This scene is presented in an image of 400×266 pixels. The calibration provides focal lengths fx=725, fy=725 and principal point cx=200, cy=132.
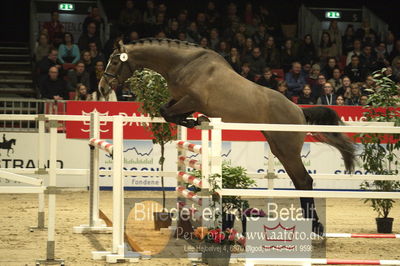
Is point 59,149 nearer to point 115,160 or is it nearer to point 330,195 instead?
point 115,160

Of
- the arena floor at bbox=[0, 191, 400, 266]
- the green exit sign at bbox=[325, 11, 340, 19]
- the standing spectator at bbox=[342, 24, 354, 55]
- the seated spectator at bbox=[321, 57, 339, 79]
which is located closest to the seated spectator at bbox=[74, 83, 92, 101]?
the arena floor at bbox=[0, 191, 400, 266]

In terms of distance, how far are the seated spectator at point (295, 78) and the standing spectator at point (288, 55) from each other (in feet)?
3.62

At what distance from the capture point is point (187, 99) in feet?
25.9

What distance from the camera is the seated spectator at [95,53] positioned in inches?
575

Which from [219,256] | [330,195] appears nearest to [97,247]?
[219,256]

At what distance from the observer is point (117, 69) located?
322 inches

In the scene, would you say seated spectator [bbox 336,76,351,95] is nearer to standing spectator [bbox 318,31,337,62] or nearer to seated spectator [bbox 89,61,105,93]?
standing spectator [bbox 318,31,337,62]

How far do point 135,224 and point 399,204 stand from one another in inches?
212

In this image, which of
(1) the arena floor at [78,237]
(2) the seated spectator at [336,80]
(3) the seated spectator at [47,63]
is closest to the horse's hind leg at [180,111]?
(1) the arena floor at [78,237]

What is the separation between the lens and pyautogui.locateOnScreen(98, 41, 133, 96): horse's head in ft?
26.7

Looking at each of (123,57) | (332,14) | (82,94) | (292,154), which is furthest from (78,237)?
(332,14)

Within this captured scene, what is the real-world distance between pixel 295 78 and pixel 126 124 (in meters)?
4.36

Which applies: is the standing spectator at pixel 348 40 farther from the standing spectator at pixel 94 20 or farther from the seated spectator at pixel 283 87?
the standing spectator at pixel 94 20

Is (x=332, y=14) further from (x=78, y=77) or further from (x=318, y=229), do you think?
(x=318, y=229)
